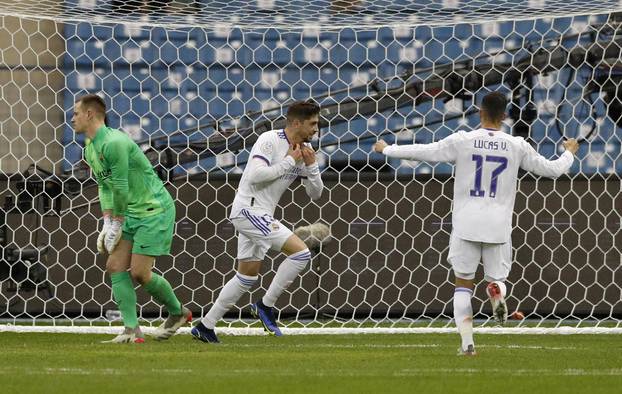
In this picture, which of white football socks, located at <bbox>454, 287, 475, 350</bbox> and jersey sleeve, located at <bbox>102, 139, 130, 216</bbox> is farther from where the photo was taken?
jersey sleeve, located at <bbox>102, 139, 130, 216</bbox>

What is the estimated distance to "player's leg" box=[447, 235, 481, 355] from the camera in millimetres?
8062

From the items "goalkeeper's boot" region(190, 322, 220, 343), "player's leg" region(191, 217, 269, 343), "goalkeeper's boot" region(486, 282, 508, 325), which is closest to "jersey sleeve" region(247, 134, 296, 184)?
"player's leg" region(191, 217, 269, 343)

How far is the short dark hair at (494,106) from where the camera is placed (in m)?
8.07

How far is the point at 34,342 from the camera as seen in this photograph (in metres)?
9.41

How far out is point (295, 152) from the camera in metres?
9.27

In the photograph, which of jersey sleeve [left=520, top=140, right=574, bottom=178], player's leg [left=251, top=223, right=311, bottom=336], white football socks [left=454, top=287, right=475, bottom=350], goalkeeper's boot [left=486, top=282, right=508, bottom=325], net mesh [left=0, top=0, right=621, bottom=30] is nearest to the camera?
goalkeeper's boot [left=486, top=282, right=508, bottom=325]

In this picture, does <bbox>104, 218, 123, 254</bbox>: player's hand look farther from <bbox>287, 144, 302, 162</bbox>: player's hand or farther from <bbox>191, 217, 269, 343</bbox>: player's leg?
<bbox>287, 144, 302, 162</bbox>: player's hand

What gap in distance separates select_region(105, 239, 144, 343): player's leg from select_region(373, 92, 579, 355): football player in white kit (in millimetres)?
1981

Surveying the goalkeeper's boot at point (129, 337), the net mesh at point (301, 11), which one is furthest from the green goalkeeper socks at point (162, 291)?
the net mesh at point (301, 11)

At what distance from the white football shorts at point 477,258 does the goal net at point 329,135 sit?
3.48 metres

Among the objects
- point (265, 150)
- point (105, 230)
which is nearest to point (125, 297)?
point (105, 230)

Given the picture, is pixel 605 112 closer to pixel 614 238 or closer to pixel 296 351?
pixel 614 238

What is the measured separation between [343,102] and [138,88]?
5.37 feet

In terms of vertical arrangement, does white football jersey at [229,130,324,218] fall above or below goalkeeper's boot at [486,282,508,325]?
above
